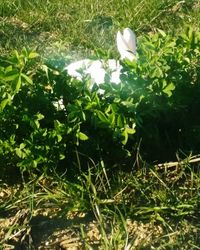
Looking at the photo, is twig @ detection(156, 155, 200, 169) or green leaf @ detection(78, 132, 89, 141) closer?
green leaf @ detection(78, 132, 89, 141)

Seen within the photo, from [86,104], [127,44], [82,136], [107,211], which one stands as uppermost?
[127,44]

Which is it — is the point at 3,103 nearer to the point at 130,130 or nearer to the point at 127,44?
the point at 130,130

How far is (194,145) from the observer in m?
2.81

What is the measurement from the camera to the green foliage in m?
2.49

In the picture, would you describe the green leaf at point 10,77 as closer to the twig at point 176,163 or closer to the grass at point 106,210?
the grass at point 106,210

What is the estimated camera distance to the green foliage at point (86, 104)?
8.17ft

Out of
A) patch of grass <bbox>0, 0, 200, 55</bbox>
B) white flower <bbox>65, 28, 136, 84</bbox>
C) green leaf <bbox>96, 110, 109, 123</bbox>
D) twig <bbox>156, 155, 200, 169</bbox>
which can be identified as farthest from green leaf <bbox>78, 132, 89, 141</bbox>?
patch of grass <bbox>0, 0, 200, 55</bbox>

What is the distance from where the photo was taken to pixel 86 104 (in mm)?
2500

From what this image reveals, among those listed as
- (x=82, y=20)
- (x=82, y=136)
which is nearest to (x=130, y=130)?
(x=82, y=136)

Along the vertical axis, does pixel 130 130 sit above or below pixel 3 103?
below

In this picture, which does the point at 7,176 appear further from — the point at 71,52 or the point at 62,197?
the point at 71,52

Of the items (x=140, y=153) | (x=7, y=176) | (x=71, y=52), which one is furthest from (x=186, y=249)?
(x=71, y=52)

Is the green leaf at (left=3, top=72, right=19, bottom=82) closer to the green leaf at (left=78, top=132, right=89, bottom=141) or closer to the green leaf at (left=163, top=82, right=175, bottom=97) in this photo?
the green leaf at (left=78, top=132, right=89, bottom=141)

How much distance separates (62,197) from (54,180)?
120 millimetres
